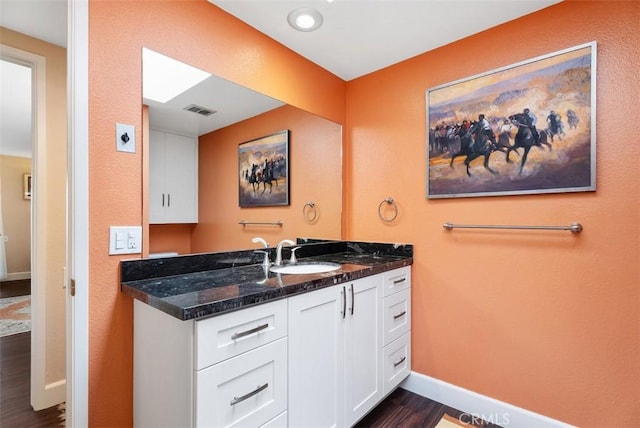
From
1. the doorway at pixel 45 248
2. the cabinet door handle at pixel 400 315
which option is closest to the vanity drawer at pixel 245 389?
the cabinet door handle at pixel 400 315

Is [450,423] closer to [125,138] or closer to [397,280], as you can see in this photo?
[397,280]

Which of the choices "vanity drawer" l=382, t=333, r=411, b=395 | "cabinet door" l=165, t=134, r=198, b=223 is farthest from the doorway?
"vanity drawer" l=382, t=333, r=411, b=395

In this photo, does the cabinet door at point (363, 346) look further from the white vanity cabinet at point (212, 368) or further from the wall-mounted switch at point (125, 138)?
the wall-mounted switch at point (125, 138)

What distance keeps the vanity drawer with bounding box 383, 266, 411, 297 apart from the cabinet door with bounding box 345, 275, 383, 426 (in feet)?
0.25

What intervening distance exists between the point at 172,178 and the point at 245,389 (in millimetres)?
1047

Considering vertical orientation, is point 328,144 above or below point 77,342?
above

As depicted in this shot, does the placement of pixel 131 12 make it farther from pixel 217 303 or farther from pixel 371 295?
pixel 371 295

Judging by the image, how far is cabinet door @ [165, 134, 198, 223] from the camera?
1.53 metres

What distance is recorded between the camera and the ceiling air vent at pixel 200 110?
5.26 ft

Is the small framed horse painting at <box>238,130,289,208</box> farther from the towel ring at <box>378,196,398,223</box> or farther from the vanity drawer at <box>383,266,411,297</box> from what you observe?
the vanity drawer at <box>383,266,411,297</box>

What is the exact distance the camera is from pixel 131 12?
1323 millimetres

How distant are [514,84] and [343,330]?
5.40 ft

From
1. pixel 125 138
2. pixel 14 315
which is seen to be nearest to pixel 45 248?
pixel 125 138

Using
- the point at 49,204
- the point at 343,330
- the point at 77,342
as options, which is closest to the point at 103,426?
the point at 77,342
